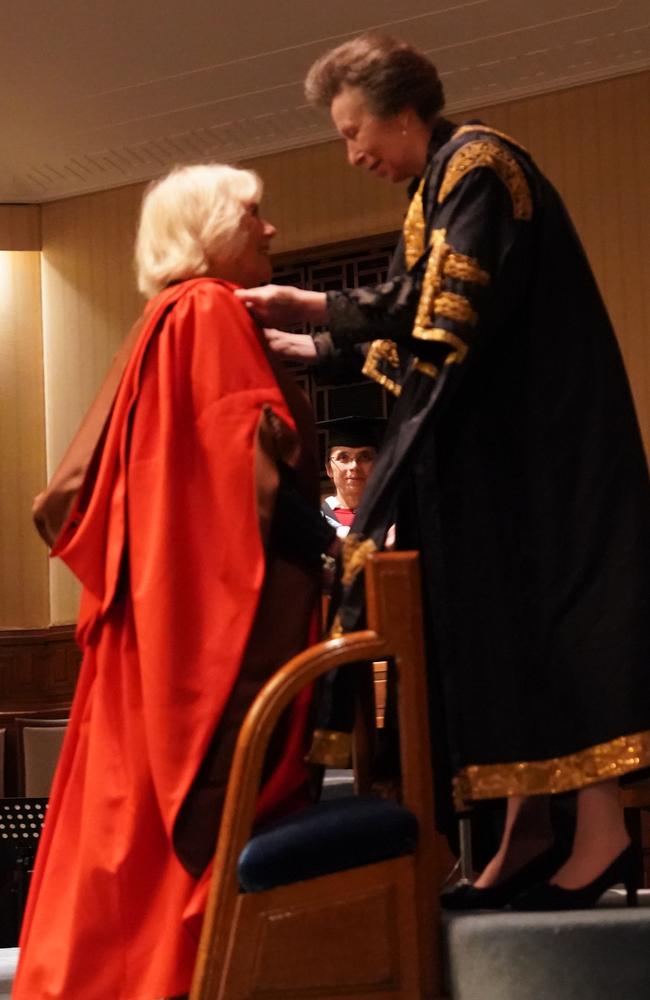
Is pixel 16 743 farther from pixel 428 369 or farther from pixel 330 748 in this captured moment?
pixel 428 369

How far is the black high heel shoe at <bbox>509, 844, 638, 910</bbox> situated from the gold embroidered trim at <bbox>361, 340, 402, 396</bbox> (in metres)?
0.91

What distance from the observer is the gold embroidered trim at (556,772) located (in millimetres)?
2154

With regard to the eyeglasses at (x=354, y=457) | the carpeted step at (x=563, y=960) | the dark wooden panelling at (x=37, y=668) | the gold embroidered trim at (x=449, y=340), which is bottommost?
the dark wooden panelling at (x=37, y=668)

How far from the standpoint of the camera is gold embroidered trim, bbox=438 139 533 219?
2.27m

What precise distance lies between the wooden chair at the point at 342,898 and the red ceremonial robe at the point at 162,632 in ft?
0.61

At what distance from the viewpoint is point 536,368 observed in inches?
90.9

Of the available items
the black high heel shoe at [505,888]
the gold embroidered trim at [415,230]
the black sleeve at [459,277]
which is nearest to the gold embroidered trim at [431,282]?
the black sleeve at [459,277]

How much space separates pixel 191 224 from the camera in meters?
2.48

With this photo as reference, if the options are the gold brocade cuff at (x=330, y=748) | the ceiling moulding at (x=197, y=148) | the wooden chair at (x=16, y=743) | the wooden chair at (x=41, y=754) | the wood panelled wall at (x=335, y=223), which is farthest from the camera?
the ceiling moulding at (x=197, y=148)

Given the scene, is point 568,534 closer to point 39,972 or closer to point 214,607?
point 214,607

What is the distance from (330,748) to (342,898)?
0.88 ft

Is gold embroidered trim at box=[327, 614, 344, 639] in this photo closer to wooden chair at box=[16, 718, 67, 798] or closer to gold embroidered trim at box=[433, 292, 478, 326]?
gold embroidered trim at box=[433, 292, 478, 326]

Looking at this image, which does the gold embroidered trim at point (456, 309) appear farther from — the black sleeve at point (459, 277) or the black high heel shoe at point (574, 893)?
the black high heel shoe at point (574, 893)

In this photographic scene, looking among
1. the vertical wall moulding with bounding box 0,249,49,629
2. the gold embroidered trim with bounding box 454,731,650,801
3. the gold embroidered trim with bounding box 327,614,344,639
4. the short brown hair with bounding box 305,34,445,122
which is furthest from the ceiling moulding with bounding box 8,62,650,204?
the gold embroidered trim with bounding box 454,731,650,801
